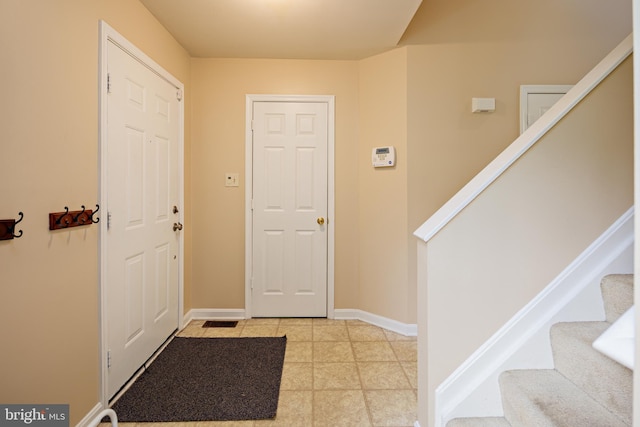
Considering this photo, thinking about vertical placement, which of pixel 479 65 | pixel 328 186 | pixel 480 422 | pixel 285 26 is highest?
pixel 285 26

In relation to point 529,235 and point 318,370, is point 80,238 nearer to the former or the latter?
point 318,370

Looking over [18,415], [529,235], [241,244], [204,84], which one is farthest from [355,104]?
[18,415]

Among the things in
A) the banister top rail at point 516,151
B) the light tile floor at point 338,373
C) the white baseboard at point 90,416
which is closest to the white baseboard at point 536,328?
the light tile floor at point 338,373

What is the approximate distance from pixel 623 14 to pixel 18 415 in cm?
460

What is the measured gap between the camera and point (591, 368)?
1269mm

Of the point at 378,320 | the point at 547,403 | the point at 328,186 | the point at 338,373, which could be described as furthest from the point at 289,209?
the point at 547,403

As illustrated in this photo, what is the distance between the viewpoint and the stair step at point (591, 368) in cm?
115

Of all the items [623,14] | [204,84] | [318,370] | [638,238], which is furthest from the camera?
[204,84]

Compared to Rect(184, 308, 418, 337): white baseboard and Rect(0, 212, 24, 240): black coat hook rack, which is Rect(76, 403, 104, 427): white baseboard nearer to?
Rect(0, 212, 24, 240): black coat hook rack

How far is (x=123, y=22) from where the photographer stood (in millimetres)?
1960

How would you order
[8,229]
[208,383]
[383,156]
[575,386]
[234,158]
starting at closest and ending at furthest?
[8,229], [575,386], [208,383], [383,156], [234,158]

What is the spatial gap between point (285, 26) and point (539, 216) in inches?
83.9

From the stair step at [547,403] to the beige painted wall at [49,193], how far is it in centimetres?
193

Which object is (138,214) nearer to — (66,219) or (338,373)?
(66,219)
